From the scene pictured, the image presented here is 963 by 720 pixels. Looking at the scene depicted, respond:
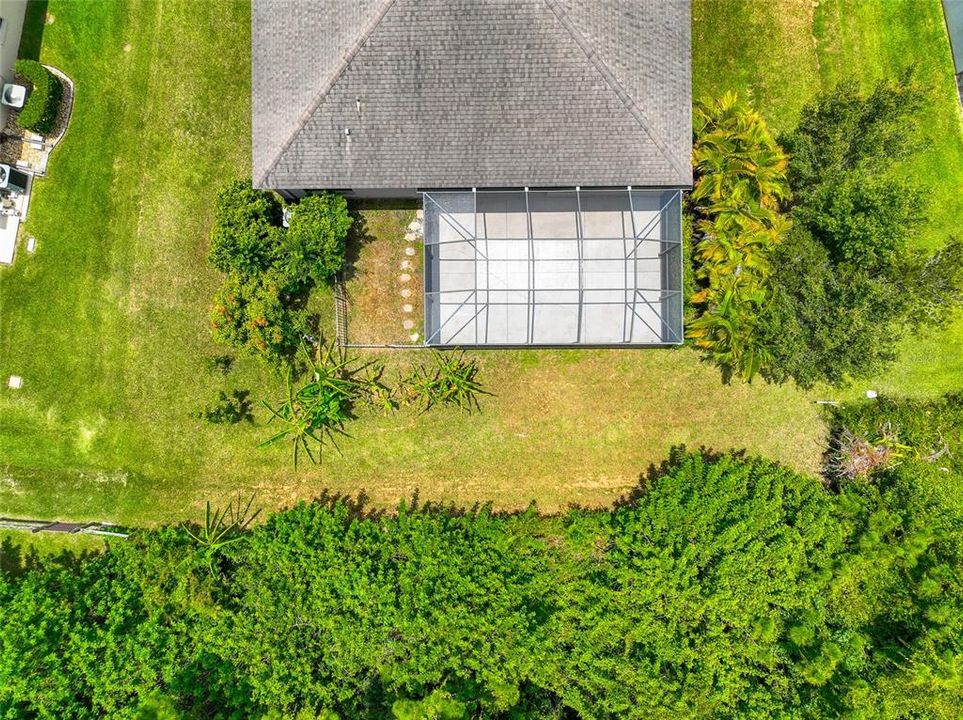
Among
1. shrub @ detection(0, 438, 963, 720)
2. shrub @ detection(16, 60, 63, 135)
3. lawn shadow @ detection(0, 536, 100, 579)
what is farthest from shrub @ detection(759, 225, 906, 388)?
shrub @ detection(16, 60, 63, 135)

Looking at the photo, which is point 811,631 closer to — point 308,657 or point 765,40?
point 308,657

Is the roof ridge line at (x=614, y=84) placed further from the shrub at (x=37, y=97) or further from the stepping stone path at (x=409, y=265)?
the shrub at (x=37, y=97)

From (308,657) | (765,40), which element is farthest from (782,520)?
(765,40)

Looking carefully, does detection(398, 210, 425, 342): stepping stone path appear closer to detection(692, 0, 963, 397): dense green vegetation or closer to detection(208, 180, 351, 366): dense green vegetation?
detection(208, 180, 351, 366): dense green vegetation

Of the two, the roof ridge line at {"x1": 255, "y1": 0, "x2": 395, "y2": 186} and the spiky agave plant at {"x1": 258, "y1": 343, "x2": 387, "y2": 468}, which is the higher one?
the roof ridge line at {"x1": 255, "y1": 0, "x2": 395, "y2": 186}

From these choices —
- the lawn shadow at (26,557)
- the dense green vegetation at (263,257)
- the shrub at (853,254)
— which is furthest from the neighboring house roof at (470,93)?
the lawn shadow at (26,557)

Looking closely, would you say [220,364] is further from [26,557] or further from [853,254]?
[853,254]
